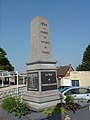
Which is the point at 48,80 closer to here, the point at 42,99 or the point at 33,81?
the point at 33,81

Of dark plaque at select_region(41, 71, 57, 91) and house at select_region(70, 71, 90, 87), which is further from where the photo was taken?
house at select_region(70, 71, 90, 87)

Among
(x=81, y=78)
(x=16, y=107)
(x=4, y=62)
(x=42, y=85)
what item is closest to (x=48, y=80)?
(x=42, y=85)

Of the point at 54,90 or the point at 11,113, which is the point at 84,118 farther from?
the point at 11,113

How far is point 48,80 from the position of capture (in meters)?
8.38

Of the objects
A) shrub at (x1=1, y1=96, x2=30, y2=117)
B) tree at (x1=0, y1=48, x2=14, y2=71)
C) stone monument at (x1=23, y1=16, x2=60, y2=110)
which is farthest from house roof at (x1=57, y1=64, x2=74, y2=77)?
shrub at (x1=1, y1=96, x2=30, y2=117)

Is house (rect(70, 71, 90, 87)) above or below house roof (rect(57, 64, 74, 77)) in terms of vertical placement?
below

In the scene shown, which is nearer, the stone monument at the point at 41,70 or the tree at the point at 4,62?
the stone monument at the point at 41,70

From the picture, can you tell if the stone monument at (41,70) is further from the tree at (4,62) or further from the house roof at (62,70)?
the house roof at (62,70)

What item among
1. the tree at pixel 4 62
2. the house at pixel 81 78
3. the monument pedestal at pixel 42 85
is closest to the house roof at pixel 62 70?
the house at pixel 81 78

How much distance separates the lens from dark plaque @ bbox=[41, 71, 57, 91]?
8.16 meters

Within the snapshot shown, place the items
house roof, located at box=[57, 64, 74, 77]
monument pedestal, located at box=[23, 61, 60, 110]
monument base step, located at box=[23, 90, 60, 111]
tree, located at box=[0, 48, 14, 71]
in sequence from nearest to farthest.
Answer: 1. monument base step, located at box=[23, 90, 60, 111]
2. monument pedestal, located at box=[23, 61, 60, 110]
3. tree, located at box=[0, 48, 14, 71]
4. house roof, located at box=[57, 64, 74, 77]

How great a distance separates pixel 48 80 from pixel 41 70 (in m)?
0.58

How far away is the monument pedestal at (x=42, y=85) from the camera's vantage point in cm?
783

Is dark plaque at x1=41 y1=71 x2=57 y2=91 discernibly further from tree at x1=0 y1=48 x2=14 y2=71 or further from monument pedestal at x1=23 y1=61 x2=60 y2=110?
tree at x1=0 y1=48 x2=14 y2=71
